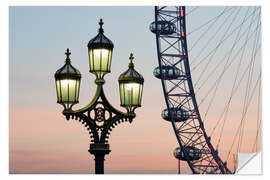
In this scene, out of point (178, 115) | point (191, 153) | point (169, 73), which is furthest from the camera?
point (191, 153)

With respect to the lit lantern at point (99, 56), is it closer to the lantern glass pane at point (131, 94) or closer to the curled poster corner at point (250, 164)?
the lantern glass pane at point (131, 94)

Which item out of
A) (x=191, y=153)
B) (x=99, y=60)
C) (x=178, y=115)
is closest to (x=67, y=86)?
(x=99, y=60)

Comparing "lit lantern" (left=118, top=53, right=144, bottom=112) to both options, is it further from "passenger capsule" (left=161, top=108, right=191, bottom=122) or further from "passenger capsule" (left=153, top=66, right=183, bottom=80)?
"passenger capsule" (left=161, top=108, right=191, bottom=122)

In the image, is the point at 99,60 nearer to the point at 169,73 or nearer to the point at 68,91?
the point at 68,91

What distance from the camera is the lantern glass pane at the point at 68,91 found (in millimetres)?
7676

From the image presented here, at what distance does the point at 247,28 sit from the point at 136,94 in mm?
7637

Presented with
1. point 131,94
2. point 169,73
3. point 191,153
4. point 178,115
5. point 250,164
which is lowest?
point 191,153

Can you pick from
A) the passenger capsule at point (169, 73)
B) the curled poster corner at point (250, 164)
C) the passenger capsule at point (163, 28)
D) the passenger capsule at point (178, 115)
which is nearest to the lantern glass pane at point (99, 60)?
the curled poster corner at point (250, 164)

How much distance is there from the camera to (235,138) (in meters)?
13.8

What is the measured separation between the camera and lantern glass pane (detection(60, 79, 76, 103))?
25.2ft

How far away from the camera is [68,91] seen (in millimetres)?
7691

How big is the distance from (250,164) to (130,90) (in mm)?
4428
